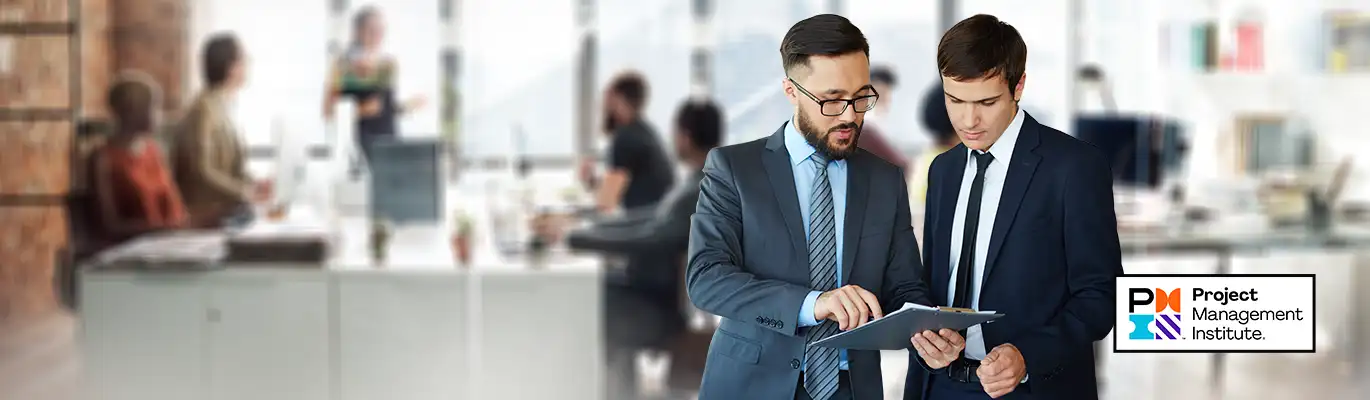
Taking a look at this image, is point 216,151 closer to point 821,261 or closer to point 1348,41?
point 821,261

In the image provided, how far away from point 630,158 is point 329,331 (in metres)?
1.15

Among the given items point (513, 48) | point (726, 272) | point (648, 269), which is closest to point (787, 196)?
point (726, 272)

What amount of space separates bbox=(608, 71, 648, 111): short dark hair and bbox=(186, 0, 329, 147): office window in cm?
104

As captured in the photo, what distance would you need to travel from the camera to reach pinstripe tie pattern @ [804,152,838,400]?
77.5 inches

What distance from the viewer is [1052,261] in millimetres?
1939

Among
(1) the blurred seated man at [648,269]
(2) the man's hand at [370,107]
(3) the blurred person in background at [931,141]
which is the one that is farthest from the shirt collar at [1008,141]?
A: (2) the man's hand at [370,107]

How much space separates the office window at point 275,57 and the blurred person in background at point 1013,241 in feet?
9.32

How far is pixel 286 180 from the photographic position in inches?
166

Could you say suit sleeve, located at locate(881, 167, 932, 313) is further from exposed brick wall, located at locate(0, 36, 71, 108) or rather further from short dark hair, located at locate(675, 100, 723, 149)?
exposed brick wall, located at locate(0, 36, 71, 108)

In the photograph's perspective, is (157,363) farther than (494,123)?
No

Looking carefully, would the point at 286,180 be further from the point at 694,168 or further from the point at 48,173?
the point at 694,168

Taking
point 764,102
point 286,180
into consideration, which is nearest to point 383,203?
point 286,180

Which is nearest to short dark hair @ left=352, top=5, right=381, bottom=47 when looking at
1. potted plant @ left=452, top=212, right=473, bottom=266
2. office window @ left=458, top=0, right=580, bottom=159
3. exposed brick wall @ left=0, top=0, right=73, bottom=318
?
office window @ left=458, top=0, right=580, bottom=159

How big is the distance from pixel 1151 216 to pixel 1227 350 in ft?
6.28
